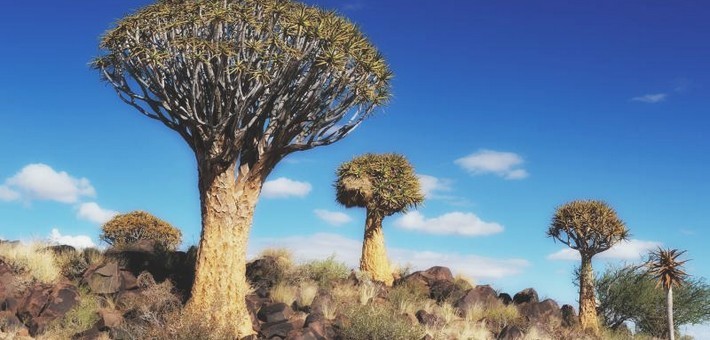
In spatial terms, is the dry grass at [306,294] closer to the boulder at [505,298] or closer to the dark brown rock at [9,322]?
the dark brown rock at [9,322]

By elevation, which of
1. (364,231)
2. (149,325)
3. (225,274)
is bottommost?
(149,325)

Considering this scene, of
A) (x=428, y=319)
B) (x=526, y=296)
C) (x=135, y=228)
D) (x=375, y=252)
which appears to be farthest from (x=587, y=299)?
(x=135, y=228)

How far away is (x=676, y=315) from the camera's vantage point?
941 inches

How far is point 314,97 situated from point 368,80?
1510 mm

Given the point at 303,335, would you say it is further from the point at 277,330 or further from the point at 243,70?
the point at 243,70

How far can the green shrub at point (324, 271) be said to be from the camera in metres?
18.0

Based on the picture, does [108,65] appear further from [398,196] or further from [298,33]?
[398,196]

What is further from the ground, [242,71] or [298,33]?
[298,33]

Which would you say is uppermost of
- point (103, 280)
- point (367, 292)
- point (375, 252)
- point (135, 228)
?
point (135, 228)

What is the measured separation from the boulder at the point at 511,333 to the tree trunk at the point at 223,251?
19.8 feet

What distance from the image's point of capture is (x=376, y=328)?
13.3 m

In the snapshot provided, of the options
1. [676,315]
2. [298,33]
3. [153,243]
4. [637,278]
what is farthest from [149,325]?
[676,315]

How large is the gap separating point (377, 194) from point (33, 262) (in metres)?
9.01

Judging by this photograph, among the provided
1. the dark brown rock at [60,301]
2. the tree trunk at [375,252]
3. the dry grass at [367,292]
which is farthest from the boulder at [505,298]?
the dark brown rock at [60,301]
